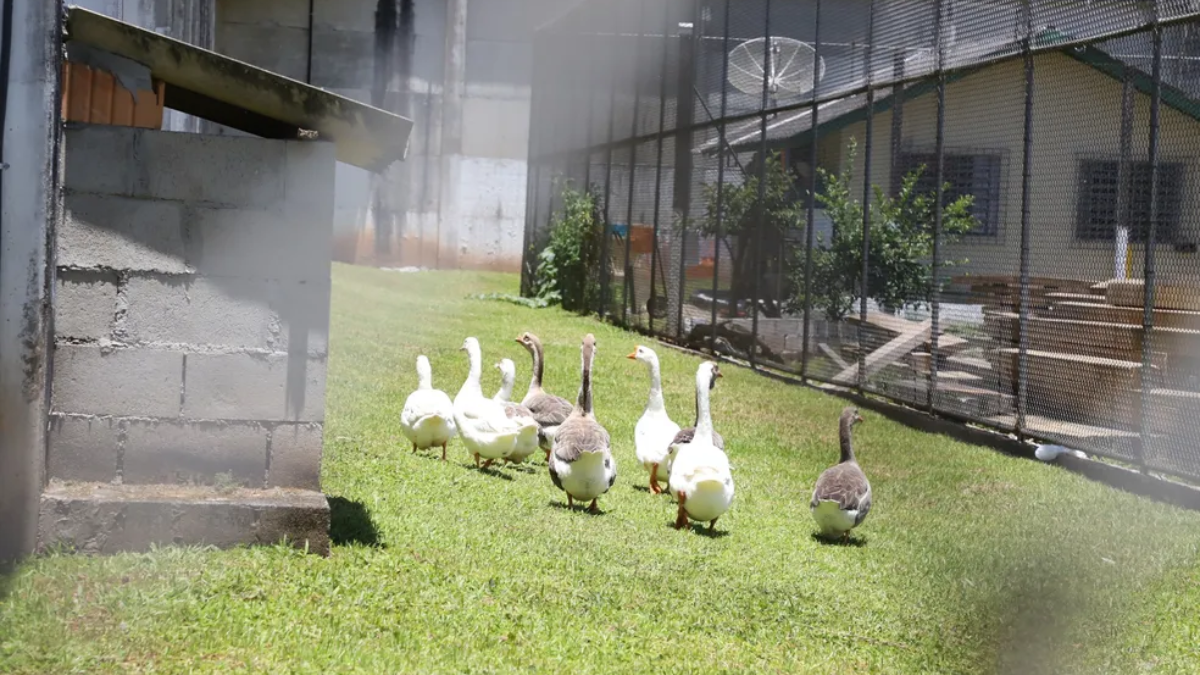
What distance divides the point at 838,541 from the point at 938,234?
492cm

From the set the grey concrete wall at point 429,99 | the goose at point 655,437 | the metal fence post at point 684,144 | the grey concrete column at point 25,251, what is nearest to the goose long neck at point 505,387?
the goose at point 655,437

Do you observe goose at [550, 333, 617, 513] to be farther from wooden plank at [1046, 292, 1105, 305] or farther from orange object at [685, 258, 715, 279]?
orange object at [685, 258, 715, 279]

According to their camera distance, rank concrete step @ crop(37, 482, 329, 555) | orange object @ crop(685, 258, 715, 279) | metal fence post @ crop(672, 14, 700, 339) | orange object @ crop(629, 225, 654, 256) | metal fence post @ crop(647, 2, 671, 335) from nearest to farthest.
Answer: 1. concrete step @ crop(37, 482, 329, 555)
2. orange object @ crop(685, 258, 715, 279)
3. metal fence post @ crop(672, 14, 700, 339)
4. metal fence post @ crop(647, 2, 671, 335)
5. orange object @ crop(629, 225, 654, 256)

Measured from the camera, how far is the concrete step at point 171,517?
5.91 m

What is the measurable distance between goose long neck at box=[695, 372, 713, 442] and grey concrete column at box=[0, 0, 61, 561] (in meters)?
3.54

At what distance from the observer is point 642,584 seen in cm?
644

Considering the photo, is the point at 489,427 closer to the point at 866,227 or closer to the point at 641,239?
the point at 866,227

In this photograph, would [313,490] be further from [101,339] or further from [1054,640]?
[1054,640]

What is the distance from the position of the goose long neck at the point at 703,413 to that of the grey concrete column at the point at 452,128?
75.1 feet

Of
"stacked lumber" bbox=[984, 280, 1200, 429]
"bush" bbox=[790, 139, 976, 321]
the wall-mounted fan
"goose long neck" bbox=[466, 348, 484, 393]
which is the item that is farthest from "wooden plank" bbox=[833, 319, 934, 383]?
"goose long neck" bbox=[466, 348, 484, 393]

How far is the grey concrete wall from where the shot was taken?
30062 mm

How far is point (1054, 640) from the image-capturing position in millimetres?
6008

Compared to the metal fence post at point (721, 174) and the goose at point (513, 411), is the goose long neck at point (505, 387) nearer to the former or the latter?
the goose at point (513, 411)

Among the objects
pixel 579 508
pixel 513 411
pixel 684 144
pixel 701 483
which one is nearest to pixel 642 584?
pixel 701 483
